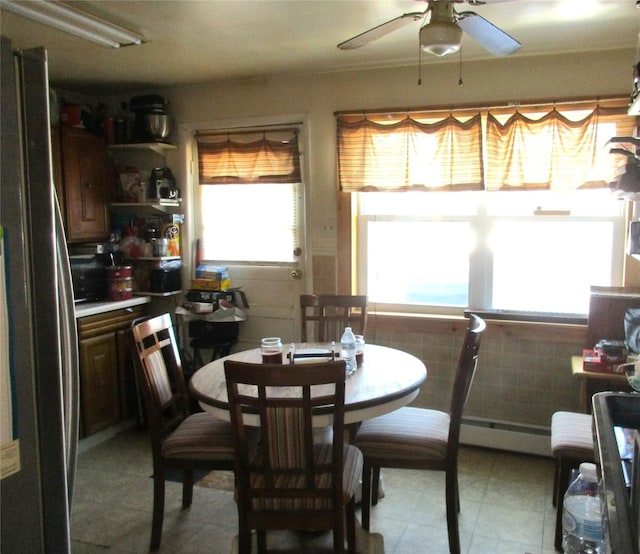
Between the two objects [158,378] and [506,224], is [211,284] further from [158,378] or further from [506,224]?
[506,224]

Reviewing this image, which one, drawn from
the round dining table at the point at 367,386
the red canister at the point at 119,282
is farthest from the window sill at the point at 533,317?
the red canister at the point at 119,282

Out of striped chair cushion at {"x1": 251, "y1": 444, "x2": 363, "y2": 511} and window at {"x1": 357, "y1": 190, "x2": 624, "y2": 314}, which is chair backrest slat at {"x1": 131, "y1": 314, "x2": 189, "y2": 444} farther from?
window at {"x1": 357, "y1": 190, "x2": 624, "y2": 314}

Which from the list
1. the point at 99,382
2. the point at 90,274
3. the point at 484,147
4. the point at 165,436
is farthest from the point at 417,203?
the point at 99,382

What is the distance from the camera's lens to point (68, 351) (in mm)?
1335

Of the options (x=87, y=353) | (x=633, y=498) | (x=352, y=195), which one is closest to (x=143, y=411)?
(x=87, y=353)

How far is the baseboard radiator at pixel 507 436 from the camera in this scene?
3.27m

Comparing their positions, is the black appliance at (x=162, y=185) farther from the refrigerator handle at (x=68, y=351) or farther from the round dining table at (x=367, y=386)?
the refrigerator handle at (x=68, y=351)

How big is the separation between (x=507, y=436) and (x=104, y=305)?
2.72 metres

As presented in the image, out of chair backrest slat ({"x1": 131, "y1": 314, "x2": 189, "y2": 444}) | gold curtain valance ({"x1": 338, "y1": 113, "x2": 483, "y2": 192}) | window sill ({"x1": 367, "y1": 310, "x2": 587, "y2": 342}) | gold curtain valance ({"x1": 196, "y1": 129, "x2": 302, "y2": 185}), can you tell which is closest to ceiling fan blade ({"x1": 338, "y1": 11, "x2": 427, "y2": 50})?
gold curtain valance ({"x1": 338, "y1": 113, "x2": 483, "y2": 192})

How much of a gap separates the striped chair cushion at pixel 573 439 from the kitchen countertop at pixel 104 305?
2.73 m

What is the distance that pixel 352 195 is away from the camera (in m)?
3.62

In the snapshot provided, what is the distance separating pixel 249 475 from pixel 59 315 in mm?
966

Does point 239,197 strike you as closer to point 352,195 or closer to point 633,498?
point 352,195

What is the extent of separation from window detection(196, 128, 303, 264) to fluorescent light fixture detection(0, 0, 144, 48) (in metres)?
1.12
